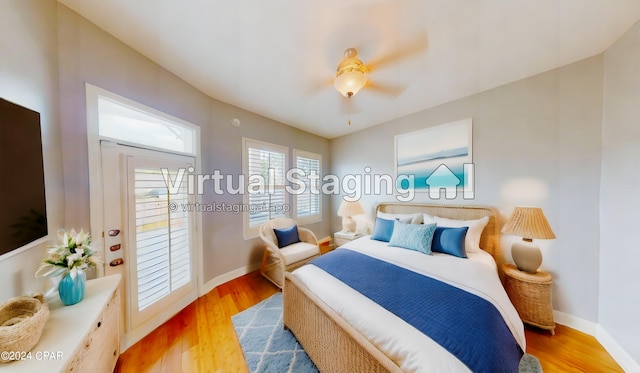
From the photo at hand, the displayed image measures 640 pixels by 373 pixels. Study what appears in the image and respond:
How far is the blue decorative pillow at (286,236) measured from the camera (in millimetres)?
2771

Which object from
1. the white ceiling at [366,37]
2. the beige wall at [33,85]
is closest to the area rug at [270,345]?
the beige wall at [33,85]

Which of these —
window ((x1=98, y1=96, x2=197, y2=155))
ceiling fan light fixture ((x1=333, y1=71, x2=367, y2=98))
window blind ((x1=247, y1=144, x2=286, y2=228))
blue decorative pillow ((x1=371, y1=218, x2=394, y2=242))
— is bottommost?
blue decorative pillow ((x1=371, y1=218, x2=394, y2=242))

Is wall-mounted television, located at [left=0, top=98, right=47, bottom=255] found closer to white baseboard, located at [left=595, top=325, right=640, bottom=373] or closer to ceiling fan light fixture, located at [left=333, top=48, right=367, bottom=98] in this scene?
ceiling fan light fixture, located at [left=333, top=48, right=367, bottom=98]

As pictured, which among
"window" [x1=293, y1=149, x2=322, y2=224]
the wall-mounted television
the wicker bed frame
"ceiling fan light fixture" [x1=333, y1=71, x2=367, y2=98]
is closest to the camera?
the wall-mounted television

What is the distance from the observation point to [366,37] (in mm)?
1482

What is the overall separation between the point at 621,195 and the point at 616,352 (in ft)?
4.12

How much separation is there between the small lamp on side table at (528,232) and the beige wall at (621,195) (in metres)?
0.36

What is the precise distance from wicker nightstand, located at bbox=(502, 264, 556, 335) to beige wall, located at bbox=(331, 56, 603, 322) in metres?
0.32

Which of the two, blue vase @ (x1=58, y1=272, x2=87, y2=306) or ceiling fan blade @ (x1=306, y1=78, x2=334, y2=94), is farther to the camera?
ceiling fan blade @ (x1=306, y1=78, x2=334, y2=94)

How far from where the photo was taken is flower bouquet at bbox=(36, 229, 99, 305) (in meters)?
1.05

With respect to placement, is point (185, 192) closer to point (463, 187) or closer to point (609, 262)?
point (463, 187)

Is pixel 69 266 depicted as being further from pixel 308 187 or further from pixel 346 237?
pixel 308 187

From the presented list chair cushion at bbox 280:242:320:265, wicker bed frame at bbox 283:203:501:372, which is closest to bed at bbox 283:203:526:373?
wicker bed frame at bbox 283:203:501:372

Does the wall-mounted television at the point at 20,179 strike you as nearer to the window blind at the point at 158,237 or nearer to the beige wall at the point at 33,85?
the beige wall at the point at 33,85
